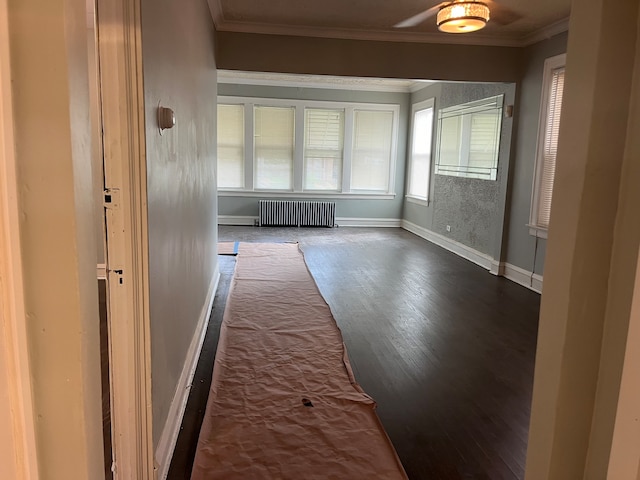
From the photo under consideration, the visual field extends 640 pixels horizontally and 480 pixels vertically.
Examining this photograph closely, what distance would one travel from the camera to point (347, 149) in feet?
30.2

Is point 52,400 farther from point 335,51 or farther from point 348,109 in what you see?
point 348,109

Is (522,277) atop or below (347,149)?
below

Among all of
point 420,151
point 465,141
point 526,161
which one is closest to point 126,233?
point 526,161

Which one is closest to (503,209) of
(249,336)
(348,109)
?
(249,336)

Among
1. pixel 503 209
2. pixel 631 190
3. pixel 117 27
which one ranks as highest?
pixel 117 27

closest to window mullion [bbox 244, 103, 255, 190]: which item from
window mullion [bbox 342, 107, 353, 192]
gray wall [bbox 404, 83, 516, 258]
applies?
window mullion [bbox 342, 107, 353, 192]

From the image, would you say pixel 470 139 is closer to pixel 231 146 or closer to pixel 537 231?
pixel 537 231

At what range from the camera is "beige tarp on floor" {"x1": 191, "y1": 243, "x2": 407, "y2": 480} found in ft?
6.86

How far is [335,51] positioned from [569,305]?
14.4 ft

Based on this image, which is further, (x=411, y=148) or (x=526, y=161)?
(x=411, y=148)

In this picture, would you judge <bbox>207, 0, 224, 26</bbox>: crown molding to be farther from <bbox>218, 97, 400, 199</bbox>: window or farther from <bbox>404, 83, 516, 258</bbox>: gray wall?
<bbox>218, 97, 400, 199</bbox>: window

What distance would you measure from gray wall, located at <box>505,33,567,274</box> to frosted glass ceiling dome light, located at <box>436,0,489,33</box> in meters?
1.48

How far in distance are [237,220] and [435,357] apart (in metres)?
6.40

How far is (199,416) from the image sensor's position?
2.48 m
